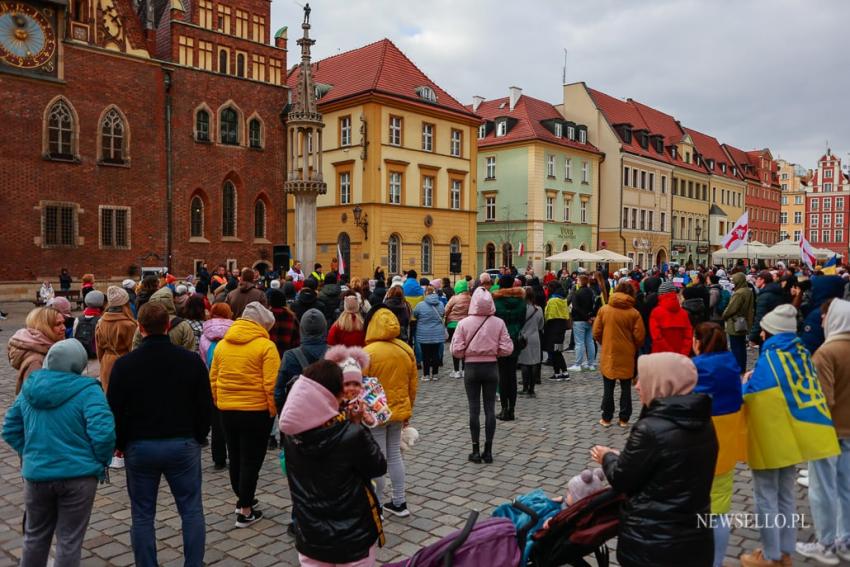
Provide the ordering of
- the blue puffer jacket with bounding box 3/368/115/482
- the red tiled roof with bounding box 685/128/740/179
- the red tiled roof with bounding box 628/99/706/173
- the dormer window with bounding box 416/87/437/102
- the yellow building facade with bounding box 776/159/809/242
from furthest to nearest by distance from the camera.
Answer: the yellow building facade with bounding box 776/159/809/242 < the red tiled roof with bounding box 685/128/740/179 < the red tiled roof with bounding box 628/99/706/173 < the dormer window with bounding box 416/87/437/102 < the blue puffer jacket with bounding box 3/368/115/482

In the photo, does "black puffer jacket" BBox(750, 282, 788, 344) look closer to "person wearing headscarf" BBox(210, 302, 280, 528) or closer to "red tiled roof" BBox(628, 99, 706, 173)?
"person wearing headscarf" BBox(210, 302, 280, 528)

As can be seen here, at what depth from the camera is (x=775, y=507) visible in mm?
4480

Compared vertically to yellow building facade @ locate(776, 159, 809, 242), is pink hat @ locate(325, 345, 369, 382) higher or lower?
lower

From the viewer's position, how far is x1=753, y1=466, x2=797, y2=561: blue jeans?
175 inches

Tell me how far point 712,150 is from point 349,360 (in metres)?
71.9

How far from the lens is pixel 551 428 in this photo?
8.60 meters

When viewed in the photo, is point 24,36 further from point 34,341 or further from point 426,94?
point 34,341

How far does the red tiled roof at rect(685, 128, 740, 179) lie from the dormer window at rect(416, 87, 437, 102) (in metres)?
36.2

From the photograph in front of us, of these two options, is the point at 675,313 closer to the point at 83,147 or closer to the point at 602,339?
the point at 602,339

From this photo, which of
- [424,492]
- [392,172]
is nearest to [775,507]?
[424,492]

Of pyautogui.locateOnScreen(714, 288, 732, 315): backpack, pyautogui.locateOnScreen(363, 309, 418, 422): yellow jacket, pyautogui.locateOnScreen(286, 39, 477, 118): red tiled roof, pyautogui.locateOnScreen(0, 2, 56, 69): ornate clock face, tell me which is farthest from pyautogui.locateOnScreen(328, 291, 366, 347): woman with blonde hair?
pyautogui.locateOnScreen(286, 39, 477, 118): red tiled roof

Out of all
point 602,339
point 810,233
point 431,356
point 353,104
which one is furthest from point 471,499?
point 810,233

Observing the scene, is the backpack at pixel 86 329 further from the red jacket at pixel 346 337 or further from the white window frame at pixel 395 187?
the white window frame at pixel 395 187

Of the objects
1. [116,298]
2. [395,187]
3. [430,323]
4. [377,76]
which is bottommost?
[430,323]
